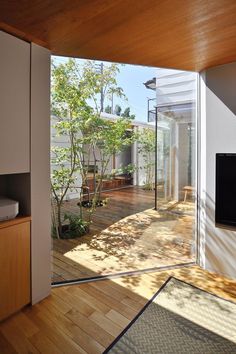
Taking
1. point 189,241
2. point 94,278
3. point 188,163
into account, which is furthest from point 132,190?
point 94,278

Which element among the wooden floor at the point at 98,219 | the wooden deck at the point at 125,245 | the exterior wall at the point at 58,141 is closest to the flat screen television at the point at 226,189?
the wooden deck at the point at 125,245

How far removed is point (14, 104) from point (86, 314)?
1.79 m

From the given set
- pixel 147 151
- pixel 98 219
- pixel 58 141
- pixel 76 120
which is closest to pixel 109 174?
pixel 98 219

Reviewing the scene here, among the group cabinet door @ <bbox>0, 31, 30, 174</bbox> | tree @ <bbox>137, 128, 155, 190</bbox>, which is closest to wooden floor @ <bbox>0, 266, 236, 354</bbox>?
cabinet door @ <bbox>0, 31, 30, 174</bbox>

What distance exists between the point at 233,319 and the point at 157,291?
667 mm

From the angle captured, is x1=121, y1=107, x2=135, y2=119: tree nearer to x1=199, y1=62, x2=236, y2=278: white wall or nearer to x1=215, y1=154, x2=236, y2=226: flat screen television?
x1=199, y1=62, x2=236, y2=278: white wall

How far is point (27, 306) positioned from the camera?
2051mm

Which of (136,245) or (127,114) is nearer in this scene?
(136,245)

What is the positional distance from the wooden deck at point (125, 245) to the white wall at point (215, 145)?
1.41 feet

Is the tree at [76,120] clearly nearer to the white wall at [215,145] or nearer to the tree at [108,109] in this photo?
the tree at [108,109]

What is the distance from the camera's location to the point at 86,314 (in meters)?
1.95

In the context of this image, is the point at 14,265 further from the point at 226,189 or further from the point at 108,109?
the point at 108,109

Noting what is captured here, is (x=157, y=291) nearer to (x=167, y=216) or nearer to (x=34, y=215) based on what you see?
(x=34, y=215)

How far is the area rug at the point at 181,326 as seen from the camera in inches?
63.9
